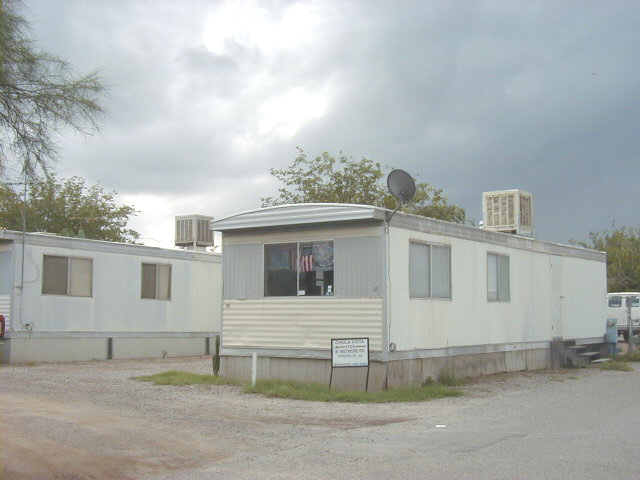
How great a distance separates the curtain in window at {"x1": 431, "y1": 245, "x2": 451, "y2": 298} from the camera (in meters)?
15.3

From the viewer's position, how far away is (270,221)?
15.1m

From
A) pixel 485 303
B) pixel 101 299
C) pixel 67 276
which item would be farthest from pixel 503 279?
pixel 67 276

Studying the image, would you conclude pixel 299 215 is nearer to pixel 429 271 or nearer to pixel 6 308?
pixel 429 271

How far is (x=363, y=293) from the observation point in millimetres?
14109

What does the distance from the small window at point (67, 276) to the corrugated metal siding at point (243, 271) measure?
255 inches

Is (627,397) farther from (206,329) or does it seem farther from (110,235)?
(110,235)

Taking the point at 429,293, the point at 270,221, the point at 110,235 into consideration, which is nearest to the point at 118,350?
the point at 270,221

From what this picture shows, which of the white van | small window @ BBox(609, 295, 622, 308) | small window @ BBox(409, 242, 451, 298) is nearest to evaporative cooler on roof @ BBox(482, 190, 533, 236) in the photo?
small window @ BBox(409, 242, 451, 298)

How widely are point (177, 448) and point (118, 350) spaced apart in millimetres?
13934

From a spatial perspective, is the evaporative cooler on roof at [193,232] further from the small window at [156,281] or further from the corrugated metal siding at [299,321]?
the corrugated metal siding at [299,321]

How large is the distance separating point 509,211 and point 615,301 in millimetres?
15622

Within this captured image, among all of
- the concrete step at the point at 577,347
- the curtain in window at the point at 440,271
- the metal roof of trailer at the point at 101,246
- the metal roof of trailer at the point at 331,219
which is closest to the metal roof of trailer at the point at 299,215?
the metal roof of trailer at the point at 331,219

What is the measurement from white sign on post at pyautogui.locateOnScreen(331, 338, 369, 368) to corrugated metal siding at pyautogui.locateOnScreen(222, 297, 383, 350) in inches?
13.8

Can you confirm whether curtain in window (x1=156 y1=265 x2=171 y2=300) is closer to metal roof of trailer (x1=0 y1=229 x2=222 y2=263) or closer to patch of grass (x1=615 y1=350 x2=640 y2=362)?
metal roof of trailer (x1=0 y1=229 x2=222 y2=263)
